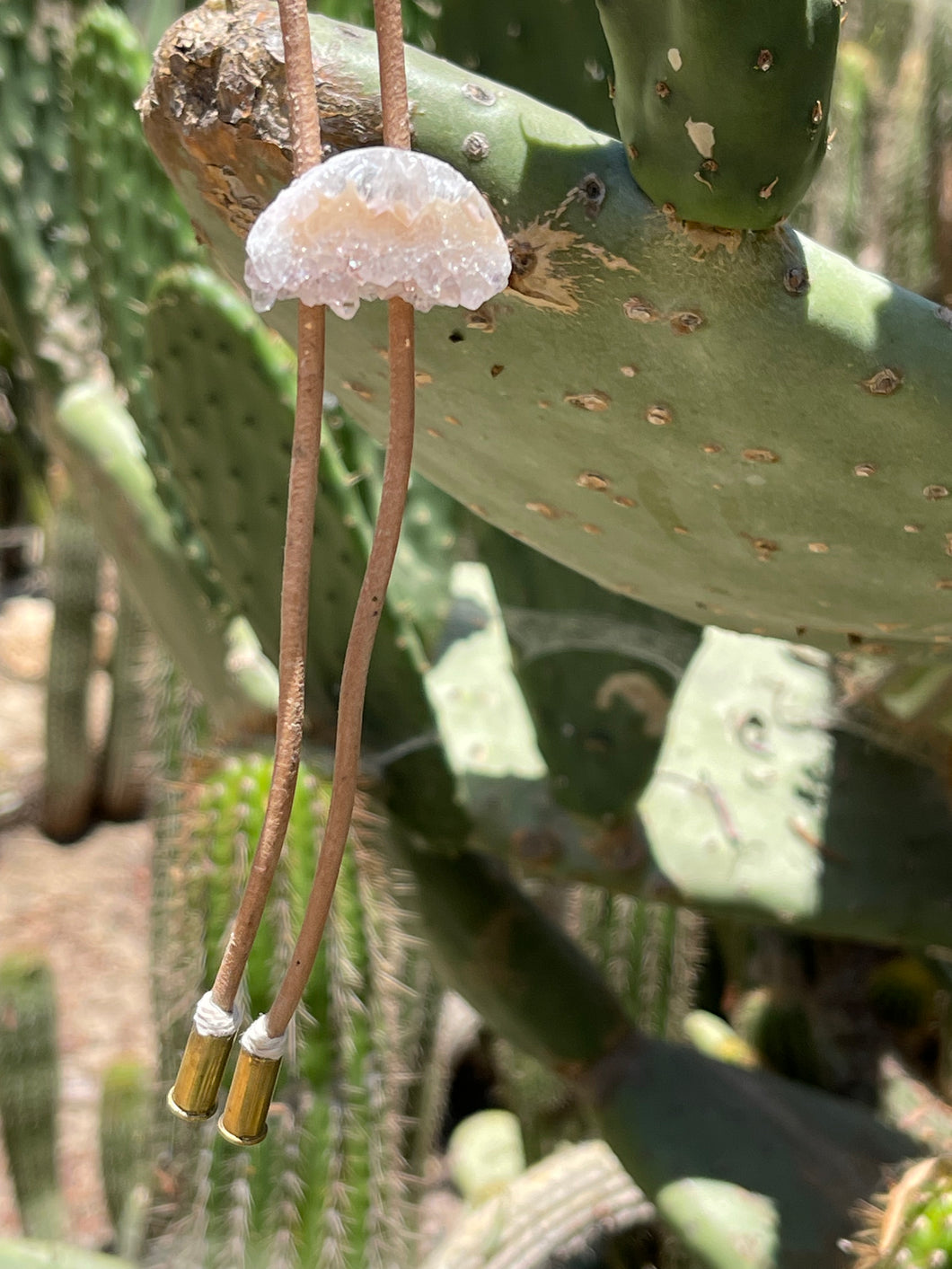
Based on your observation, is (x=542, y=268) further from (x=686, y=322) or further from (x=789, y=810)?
(x=789, y=810)

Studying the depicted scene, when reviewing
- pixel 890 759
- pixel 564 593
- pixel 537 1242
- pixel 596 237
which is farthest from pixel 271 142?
pixel 537 1242

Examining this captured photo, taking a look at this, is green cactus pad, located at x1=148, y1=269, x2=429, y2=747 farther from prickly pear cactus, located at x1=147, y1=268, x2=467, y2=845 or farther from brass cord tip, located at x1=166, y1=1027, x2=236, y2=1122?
brass cord tip, located at x1=166, y1=1027, x2=236, y2=1122

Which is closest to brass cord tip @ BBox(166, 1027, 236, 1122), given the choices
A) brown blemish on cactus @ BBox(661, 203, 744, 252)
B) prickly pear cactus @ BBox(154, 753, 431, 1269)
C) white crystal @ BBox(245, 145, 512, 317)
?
white crystal @ BBox(245, 145, 512, 317)

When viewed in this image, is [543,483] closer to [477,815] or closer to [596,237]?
[596,237]

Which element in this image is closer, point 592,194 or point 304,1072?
point 592,194

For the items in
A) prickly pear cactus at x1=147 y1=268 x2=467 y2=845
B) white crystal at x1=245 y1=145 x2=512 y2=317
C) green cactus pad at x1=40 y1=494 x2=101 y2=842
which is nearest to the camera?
white crystal at x1=245 y1=145 x2=512 y2=317

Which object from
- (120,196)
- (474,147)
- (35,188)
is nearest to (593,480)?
(474,147)
